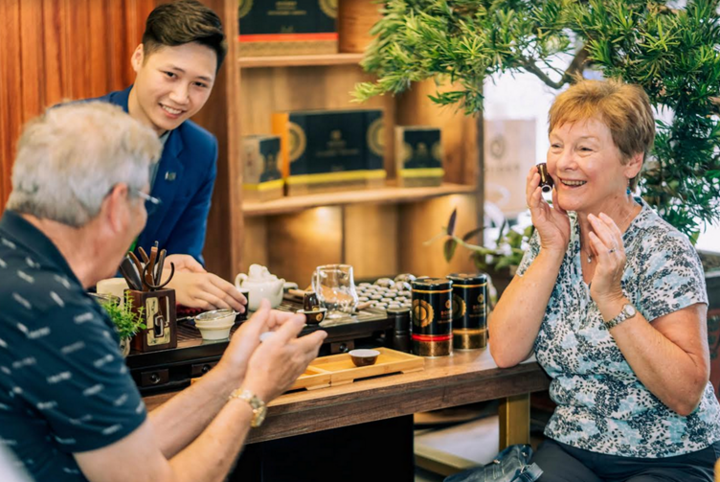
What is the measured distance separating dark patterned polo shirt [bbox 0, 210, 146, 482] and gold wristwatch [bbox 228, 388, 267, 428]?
0.92 feet

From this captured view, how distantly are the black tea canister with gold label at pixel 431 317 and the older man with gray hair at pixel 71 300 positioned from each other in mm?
968

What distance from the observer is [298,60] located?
3961mm

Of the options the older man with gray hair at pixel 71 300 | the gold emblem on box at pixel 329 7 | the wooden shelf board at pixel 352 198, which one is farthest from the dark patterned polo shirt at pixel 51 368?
the gold emblem on box at pixel 329 7

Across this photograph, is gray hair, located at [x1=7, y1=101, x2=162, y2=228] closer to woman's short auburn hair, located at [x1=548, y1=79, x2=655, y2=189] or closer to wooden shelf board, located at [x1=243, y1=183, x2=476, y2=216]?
woman's short auburn hair, located at [x1=548, y1=79, x2=655, y2=189]

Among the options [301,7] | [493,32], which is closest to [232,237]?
[301,7]

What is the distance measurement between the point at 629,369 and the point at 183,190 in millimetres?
1427

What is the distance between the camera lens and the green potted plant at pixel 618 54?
2.50m

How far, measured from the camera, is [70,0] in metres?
3.49

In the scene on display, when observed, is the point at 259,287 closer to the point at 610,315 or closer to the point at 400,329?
the point at 400,329

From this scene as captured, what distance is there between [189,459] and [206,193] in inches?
61.3

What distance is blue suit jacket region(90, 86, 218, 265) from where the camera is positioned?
294 cm

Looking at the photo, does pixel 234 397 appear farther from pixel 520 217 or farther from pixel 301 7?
pixel 520 217

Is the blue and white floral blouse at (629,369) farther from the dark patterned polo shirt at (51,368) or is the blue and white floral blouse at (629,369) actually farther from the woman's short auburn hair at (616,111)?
the dark patterned polo shirt at (51,368)

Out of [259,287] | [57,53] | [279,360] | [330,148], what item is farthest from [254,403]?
[330,148]
